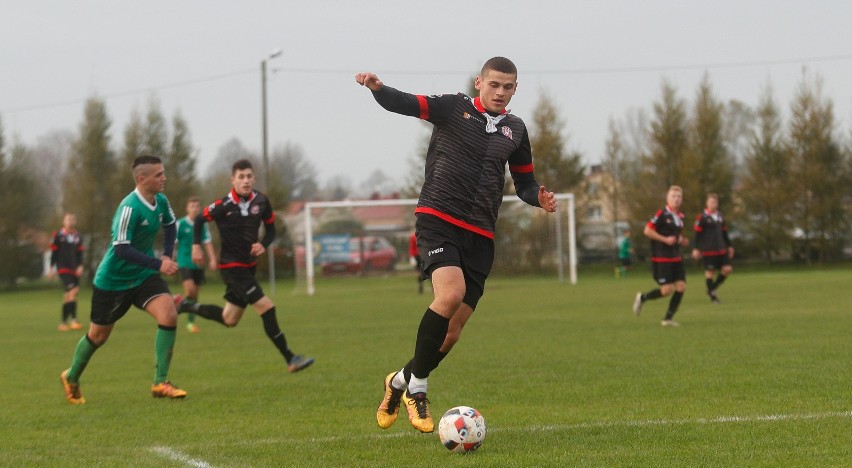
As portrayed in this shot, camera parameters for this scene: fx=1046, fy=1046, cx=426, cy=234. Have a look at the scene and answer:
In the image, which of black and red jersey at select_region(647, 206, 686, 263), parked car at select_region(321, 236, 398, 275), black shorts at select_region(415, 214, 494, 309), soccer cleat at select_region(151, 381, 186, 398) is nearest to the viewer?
black shorts at select_region(415, 214, 494, 309)

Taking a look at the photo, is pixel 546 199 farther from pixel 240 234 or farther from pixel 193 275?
pixel 193 275

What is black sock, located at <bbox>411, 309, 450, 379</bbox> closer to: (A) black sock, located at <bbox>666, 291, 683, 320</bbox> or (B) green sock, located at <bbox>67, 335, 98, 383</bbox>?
(B) green sock, located at <bbox>67, 335, 98, 383</bbox>

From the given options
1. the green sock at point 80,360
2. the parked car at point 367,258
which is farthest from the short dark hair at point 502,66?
the parked car at point 367,258

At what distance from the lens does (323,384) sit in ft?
31.1

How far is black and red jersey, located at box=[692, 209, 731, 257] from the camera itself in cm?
2134

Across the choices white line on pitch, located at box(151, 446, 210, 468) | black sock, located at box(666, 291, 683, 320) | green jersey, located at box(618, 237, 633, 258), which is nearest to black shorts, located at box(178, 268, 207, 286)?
black sock, located at box(666, 291, 683, 320)

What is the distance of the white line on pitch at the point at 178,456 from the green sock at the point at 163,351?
104 inches

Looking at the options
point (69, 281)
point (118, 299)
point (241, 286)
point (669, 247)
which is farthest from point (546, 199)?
point (69, 281)

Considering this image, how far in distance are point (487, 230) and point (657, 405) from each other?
1999mm

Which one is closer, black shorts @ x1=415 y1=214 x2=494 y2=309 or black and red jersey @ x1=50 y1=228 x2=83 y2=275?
black shorts @ x1=415 y1=214 x2=494 y2=309

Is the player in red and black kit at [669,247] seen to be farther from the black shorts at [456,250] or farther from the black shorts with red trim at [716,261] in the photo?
the black shorts at [456,250]

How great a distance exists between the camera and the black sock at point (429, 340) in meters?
6.07

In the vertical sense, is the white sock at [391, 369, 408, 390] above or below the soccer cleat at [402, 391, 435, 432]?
above

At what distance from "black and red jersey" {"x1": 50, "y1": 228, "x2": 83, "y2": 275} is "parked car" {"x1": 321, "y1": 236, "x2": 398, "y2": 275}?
15.3 meters
